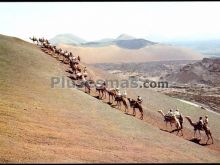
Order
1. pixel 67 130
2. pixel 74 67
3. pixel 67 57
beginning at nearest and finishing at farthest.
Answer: pixel 67 130
pixel 74 67
pixel 67 57

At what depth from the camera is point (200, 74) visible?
105 m

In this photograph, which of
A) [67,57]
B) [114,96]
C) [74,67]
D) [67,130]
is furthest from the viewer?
[67,57]

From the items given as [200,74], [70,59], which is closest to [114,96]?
[70,59]

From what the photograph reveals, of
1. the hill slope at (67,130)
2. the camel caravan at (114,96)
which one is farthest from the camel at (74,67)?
the hill slope at (67,130)

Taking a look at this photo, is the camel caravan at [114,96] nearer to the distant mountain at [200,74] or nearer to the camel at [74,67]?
the camel at [74,67]

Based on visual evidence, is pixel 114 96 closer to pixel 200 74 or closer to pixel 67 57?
pixel 67 57

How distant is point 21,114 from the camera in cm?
2280

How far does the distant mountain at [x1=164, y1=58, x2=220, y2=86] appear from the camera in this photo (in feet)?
328

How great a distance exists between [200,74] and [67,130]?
86.4m

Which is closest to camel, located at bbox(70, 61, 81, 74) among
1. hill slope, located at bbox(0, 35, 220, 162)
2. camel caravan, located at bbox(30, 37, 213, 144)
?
camel caravan, located at bbox(30, 37, 213, 144)

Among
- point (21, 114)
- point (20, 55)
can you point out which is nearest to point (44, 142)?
point (21, 114)

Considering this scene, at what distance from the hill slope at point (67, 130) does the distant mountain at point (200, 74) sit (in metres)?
70.4

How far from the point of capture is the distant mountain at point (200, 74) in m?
99.9

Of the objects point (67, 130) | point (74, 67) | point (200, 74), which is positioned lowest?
point (67, 130)
